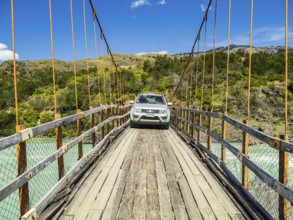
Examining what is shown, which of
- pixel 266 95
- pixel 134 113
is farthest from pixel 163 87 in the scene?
pixel 134 113

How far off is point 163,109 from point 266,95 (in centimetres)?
2586

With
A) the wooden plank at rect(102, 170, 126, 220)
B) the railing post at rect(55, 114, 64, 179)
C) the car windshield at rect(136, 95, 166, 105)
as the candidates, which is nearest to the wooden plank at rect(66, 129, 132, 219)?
the wooden plank at rect(102, 170, 126, 220)

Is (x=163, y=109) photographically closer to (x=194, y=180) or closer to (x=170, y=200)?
(x=194, y=180)

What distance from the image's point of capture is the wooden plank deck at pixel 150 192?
368 centimetres

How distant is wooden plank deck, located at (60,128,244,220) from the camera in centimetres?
368

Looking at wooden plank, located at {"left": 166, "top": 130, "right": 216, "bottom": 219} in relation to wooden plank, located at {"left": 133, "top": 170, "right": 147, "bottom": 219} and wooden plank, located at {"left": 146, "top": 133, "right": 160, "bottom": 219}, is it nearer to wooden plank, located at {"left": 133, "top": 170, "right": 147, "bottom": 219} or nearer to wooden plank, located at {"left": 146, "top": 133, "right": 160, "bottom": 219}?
wooden plank, located at {"left": 146, "top": 133, "right": 160, "bottom": 219}

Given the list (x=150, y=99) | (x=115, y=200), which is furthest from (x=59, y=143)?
(x=150, y=99)

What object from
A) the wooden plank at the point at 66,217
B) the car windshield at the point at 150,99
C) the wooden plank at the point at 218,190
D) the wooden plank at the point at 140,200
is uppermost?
the car windshield at the point at 150,99

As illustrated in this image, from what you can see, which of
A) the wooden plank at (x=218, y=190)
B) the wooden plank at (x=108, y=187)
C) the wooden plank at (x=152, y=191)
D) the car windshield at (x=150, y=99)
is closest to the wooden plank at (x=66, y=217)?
the wooden plank at (x=108, y=187)

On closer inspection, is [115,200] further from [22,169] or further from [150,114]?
[150,114]

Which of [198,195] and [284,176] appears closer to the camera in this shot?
[284,176]

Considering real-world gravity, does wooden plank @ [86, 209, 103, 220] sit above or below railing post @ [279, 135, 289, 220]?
below

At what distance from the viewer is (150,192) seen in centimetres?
446

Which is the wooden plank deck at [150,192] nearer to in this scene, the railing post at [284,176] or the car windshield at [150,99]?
the railing post at [284,176]
